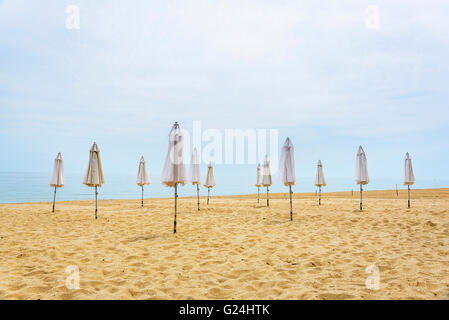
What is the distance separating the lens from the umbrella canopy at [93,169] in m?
11.3

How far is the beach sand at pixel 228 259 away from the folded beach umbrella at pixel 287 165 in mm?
1935

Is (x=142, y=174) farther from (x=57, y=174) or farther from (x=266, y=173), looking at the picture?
(x=266, y=173)

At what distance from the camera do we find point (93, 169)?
11.4 m

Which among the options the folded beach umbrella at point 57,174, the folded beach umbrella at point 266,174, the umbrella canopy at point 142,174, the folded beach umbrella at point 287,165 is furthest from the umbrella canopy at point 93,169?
the folded beach umbrella at point 266,174

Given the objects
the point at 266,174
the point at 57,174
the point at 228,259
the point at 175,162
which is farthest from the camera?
the point at 266,174

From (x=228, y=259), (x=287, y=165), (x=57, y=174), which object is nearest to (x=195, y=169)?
(x=287, y=165)

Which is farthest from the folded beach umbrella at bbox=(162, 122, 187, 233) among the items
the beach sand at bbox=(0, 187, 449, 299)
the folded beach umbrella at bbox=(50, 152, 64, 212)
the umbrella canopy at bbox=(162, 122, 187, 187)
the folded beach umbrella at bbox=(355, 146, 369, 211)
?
the folded beach umbrella at bbox=(355, 146, 369, 211)

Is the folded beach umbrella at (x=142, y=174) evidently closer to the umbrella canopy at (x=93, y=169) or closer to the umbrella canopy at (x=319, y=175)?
the umbrella canopy at (x=93, y=169)

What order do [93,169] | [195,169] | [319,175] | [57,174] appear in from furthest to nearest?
1. [319,175]
2. [195,169]
3. [57,174]
4. [93,169]

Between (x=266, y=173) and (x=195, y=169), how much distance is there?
5.34 m

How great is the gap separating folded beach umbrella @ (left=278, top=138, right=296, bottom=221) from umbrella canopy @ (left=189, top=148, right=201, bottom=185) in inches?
228

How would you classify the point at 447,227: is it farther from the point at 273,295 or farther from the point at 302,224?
the point at 273,295

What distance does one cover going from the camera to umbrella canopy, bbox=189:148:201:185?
15.5 m

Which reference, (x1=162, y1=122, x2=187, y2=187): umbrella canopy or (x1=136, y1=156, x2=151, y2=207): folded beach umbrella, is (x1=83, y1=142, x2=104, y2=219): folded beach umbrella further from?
(x1=136, y1=156, x2=151, y2=207): folded beach umbrella
